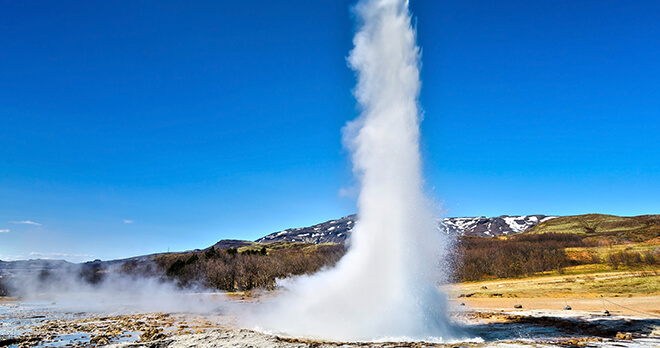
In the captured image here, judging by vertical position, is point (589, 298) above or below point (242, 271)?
below

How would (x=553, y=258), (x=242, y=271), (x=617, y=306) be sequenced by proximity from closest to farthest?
1. (x=617, y=306)
2. (x=242, y=271)
3. (x=553, y=258)

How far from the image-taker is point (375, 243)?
A: 16938mm

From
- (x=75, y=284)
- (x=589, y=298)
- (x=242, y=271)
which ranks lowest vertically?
(x=589, y=298)

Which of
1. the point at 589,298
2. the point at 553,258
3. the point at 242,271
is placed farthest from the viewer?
the point at 553,258

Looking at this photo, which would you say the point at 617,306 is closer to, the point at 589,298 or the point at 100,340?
the point at 589,298

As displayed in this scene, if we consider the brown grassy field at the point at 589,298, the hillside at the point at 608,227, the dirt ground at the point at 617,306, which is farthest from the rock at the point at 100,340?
the hillside at the point at 608,227

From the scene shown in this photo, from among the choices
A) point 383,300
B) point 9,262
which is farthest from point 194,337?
point 9,262

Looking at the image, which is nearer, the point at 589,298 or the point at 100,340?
the point at 100,340

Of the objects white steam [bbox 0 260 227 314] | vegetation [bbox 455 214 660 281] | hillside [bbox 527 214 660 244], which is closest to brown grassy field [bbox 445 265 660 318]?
vegetation [bbox 455 214 660 281]

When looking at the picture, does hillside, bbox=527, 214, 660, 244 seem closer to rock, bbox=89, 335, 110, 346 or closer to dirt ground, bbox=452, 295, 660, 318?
dirt ground, bbox=452, 295, 660, 318

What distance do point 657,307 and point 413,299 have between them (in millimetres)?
21278

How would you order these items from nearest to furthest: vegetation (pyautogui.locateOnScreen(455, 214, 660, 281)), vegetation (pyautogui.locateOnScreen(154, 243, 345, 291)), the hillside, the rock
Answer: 1. the rock
2. vegetation (pyautogui.locateOnScreen(455, 214, 660, 281))
3. vegetation (pyautogui.locateOnScreen(154, 243, 345, 291))
4. the hillside

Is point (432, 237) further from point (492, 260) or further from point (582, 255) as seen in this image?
point (582, 255)

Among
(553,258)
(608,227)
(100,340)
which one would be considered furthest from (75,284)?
(608,227)
